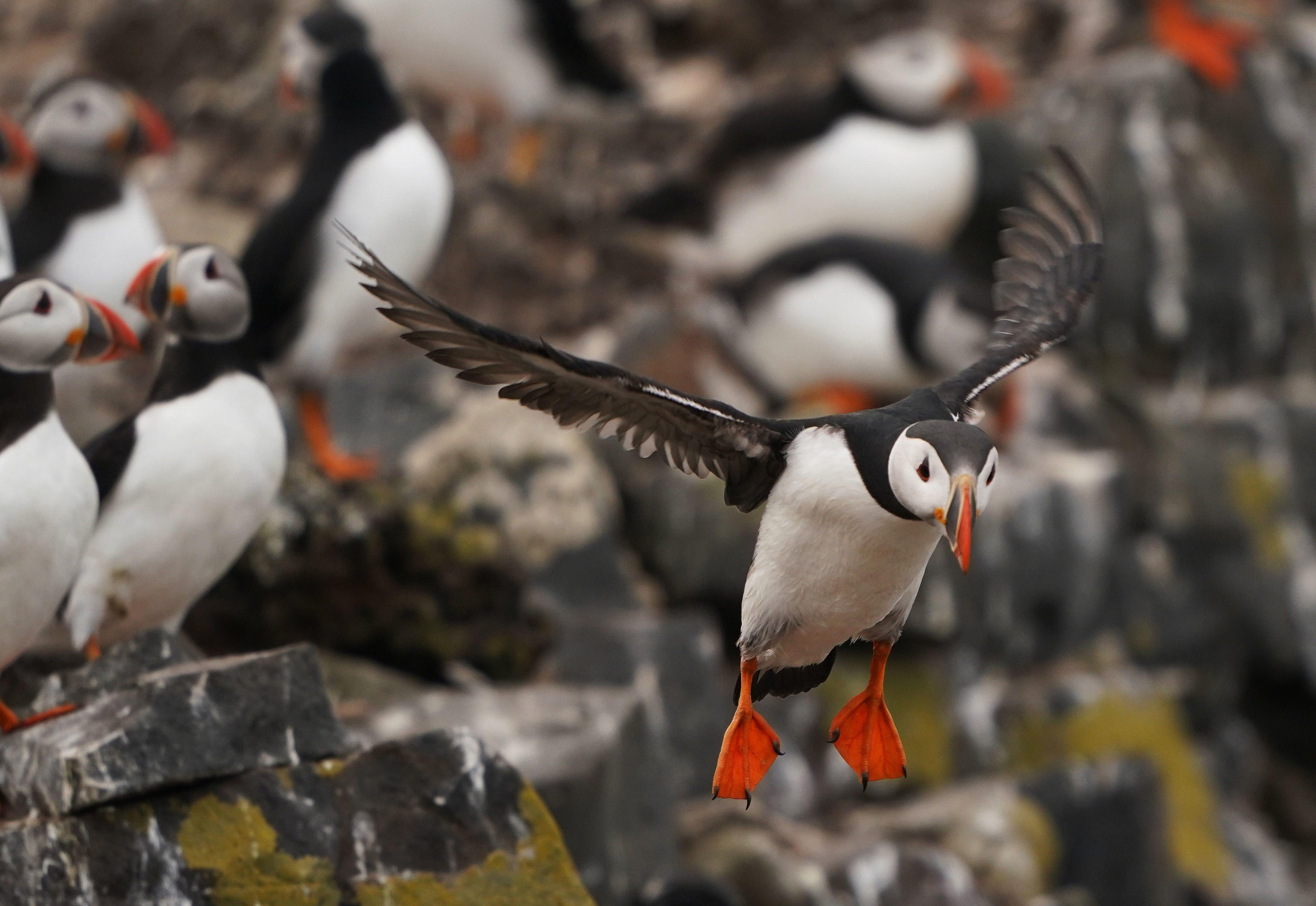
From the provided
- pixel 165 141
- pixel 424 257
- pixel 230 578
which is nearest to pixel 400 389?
pixel 424 257

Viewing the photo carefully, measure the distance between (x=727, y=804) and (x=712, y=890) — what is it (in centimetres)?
140

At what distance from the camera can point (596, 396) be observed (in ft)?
10.4

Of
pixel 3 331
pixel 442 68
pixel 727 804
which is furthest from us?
pixel 442 68

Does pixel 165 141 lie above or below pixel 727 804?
above

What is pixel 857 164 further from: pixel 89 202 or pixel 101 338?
pixel 101 338

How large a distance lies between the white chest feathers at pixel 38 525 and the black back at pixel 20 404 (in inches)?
0.6

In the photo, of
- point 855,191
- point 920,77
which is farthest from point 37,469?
point 920,77

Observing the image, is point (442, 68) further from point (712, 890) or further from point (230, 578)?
point (712, 890)

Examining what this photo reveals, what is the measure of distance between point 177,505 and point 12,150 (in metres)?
1.68

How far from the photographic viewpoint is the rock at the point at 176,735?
3.04 meters

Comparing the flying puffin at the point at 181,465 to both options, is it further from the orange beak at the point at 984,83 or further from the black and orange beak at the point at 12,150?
the orange beak at the point at 984,83

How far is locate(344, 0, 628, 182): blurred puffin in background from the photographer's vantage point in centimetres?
788

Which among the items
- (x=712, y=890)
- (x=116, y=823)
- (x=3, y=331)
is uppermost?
(x=3, y=331)

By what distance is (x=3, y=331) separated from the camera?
341 centimetres
